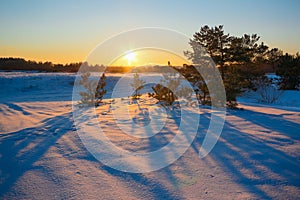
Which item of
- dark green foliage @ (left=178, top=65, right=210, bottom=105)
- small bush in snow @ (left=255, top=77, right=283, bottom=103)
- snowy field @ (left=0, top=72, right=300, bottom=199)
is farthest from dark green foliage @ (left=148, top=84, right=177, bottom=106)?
small bush in snow @ (left=255, top=77, right=283, bottom=103)

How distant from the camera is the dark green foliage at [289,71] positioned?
18516 millimetres

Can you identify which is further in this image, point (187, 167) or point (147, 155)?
point (147, 155)

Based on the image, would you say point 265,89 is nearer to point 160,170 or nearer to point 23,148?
point 160,170

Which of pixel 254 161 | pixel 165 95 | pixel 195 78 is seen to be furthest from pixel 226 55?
Result: pixel 254 161

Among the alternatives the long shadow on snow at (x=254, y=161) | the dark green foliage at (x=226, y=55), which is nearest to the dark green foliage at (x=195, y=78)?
the dark green foliage at (x=226, y=55)

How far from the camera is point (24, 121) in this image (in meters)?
5.88

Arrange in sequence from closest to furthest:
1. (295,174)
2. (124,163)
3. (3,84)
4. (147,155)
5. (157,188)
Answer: (157,188), (295,174), (124,163), (147,155), (3,84)

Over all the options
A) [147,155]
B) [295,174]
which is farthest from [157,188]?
[295,174]

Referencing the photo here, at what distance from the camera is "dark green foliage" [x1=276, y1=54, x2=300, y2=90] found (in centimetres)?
1852

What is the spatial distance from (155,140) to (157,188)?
5.67ft

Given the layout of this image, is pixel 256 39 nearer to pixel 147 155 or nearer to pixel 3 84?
pixel 147 155

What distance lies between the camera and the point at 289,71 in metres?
18.7

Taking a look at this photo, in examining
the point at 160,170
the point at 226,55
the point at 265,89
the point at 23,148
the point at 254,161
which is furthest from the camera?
the point at 265,89

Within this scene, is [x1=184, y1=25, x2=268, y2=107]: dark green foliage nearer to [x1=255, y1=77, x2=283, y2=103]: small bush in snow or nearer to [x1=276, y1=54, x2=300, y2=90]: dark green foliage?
[x1=255, y1=77, x2=283, y2=103]: small bush in snow
